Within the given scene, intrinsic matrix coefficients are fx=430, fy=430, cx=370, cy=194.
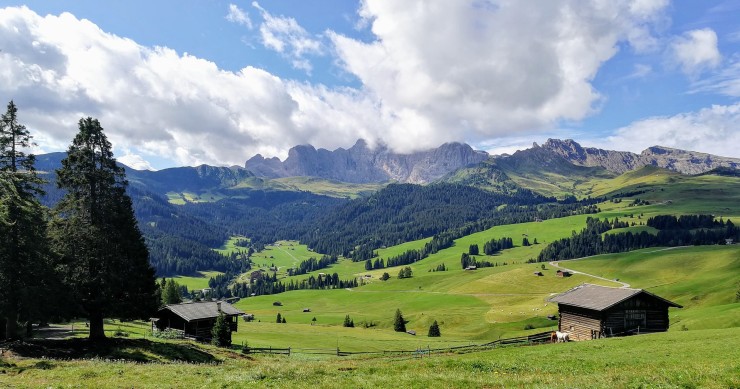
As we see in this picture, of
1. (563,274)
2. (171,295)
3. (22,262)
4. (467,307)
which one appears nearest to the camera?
(22,262)

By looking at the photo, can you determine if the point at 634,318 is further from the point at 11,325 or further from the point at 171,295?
the point at 171,295

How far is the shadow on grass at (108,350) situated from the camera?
34.8m

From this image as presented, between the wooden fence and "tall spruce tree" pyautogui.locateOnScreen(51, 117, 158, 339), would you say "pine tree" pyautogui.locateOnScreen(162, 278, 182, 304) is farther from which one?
"tall spruce tree" pyautogui.locateOnScreen(51, 117, 158, 339)

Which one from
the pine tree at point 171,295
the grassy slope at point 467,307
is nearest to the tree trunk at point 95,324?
the grassy slope at point 467,307

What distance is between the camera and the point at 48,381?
73.2ft

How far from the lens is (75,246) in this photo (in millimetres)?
39750

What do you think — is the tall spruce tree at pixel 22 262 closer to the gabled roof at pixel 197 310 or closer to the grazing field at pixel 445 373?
the grazing field at pixel 445 373

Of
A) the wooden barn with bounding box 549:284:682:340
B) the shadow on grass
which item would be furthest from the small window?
the shadow on grass

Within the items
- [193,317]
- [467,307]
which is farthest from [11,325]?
[467,307]

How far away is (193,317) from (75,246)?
29.1 meters

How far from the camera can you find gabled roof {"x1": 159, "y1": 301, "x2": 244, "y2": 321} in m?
65.6

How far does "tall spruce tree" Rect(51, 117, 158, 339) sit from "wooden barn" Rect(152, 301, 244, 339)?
73.5ft

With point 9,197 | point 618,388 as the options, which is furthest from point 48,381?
point 618,388

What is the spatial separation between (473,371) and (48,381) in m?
22.6
